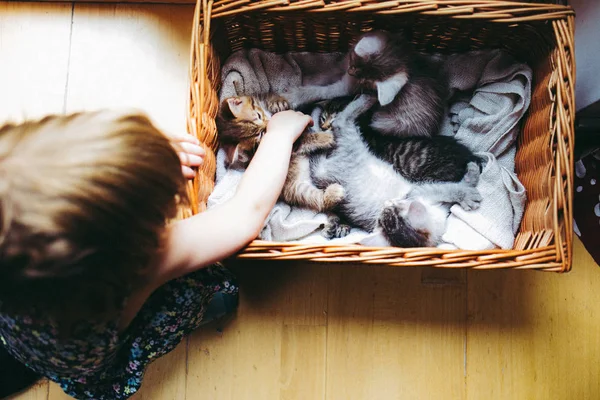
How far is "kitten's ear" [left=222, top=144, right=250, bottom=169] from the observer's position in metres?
1.10

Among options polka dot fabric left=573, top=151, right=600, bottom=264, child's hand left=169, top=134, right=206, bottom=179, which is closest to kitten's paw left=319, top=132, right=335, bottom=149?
child's hand left=169, top=134, right=206, bottom=179

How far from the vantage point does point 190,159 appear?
90cm

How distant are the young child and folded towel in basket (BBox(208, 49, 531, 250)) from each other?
224 mm

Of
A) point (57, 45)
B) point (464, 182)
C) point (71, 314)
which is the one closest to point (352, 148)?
point (464, 182)

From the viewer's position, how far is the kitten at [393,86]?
1051mm

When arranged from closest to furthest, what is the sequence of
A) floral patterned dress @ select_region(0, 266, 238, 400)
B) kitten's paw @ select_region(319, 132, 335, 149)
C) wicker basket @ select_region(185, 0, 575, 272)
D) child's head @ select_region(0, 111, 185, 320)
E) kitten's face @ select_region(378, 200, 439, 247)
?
child's head @ select_region(0, 111, 185, 320), floral patterned dress @ select_region(0, 266, 238, 400), wicker basket @ select_region(185, 0, 575, 272), kitten's face @ select_region(378, 200, 439, 247), kitten's paw @ select_region(319, 132, 335, 149)

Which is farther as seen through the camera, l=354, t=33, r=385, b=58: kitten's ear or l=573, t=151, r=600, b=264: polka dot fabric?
l=573, t=151, r=600, b=264: polka dot fabric

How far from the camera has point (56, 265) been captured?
2.03 ft

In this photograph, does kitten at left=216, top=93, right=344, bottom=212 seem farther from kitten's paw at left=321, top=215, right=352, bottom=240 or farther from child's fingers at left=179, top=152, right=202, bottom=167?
child's fingers at left=179, top=152, right=202, bottom=167

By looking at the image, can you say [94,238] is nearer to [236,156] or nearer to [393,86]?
[236,156]

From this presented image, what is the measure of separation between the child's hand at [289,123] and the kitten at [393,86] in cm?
8

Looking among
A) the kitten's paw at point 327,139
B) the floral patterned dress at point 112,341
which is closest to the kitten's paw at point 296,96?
the kitten's paw at point 327,139

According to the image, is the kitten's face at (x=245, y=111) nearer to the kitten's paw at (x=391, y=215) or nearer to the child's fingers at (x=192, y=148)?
the child's fingers at (x=192, y=148)

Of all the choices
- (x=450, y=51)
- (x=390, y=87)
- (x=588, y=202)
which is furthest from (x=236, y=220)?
(x=588, y=202)
